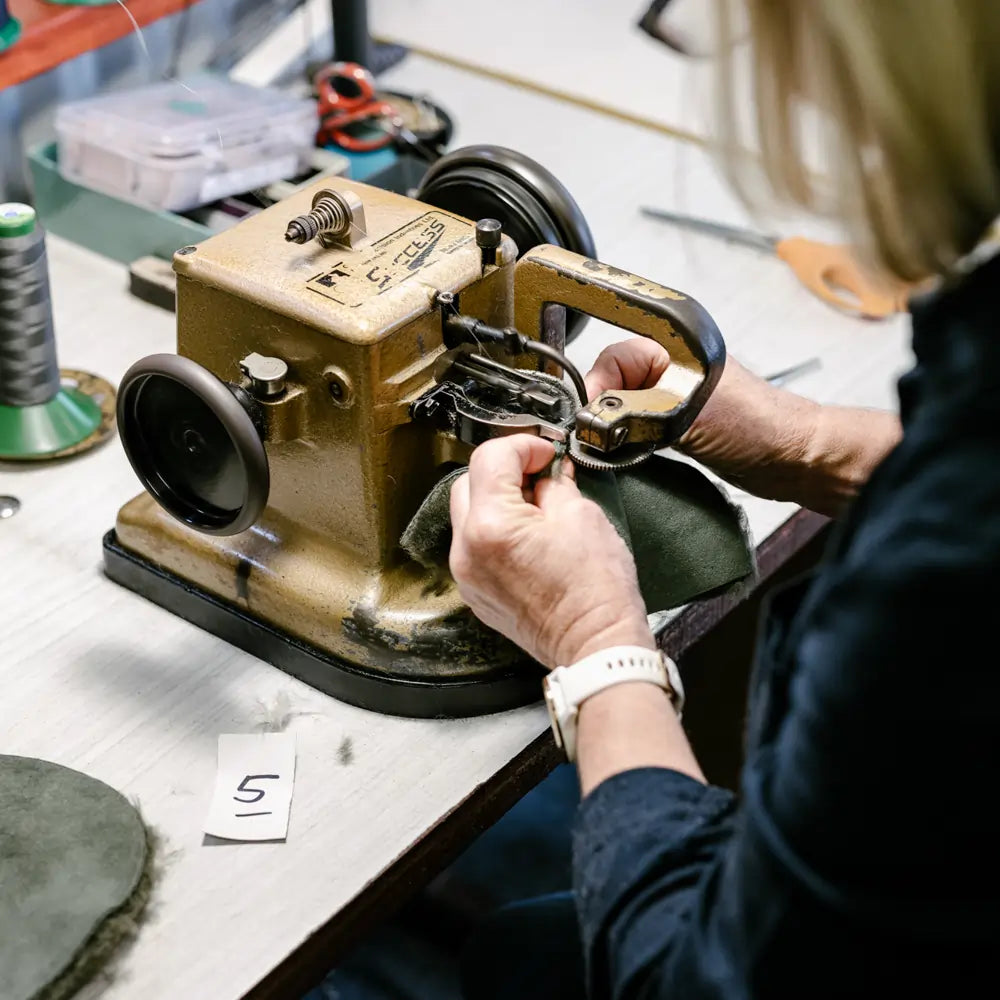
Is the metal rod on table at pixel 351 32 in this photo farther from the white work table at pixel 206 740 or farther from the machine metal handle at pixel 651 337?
the machine metal handle at pixel 651 337

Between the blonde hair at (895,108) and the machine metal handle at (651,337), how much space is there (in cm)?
30

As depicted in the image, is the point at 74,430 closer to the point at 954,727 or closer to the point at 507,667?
the point at 507,667

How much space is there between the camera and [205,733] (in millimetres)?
1103

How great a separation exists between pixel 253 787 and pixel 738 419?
0.52 meters

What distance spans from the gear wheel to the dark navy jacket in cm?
32

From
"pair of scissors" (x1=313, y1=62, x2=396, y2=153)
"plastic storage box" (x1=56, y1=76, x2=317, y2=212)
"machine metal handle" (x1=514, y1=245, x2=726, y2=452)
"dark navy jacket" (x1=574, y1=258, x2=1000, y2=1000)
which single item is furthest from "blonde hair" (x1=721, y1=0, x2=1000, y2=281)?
"pair of scissors" (x1=313, y1=62, x2=396, y2=153)

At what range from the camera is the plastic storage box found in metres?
1.63

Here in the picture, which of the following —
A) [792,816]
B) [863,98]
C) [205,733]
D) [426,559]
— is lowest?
[205,733]

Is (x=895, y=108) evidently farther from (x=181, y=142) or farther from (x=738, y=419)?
(x=181, y=142)

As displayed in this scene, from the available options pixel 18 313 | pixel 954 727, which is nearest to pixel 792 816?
pixel 954 727

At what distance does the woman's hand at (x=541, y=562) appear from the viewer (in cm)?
96

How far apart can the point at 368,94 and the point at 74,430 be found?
738mm

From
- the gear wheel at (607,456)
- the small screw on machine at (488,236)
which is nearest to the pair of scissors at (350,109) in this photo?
the small screw on machine at (488,236)

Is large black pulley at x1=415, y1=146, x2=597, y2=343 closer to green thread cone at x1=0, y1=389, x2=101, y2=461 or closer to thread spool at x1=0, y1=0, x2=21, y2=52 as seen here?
green thread cone at x1=0, y1=389, x2=101, y2=461
